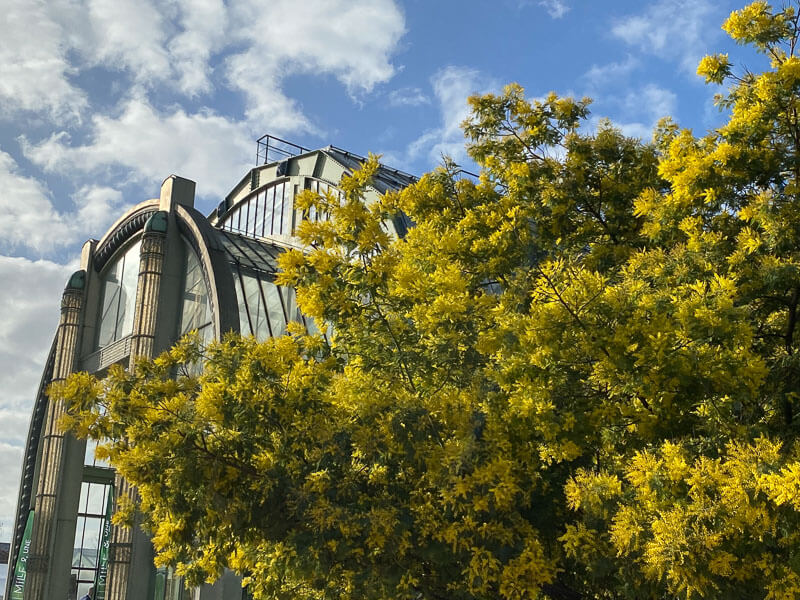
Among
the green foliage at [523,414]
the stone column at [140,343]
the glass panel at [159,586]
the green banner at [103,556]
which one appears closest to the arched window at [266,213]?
the stone column at [140,343]

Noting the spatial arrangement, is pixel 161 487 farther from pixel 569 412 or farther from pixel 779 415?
pixel 779 415

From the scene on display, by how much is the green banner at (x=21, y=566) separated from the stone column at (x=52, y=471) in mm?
675

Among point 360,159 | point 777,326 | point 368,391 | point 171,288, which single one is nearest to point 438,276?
point 368,391

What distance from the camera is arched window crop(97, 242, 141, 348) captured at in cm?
2775

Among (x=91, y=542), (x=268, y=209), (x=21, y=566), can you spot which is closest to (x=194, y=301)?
(x=268, y=209)

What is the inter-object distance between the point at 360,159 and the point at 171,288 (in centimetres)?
811

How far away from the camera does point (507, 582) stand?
27.1 ft

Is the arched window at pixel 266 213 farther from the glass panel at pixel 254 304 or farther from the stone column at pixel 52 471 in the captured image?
the stone column at pixel 52 471

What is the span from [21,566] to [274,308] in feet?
38.6

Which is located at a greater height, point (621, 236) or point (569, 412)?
point (621, 236)

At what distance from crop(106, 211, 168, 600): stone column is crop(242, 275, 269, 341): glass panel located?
238 centimetres

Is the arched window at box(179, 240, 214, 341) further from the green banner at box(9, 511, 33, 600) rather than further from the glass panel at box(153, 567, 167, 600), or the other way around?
the green banner at box(9, 511, 33, 600)

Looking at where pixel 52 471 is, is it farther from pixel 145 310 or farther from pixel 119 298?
pixel 145 310

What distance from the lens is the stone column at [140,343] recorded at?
22578 millimetres
